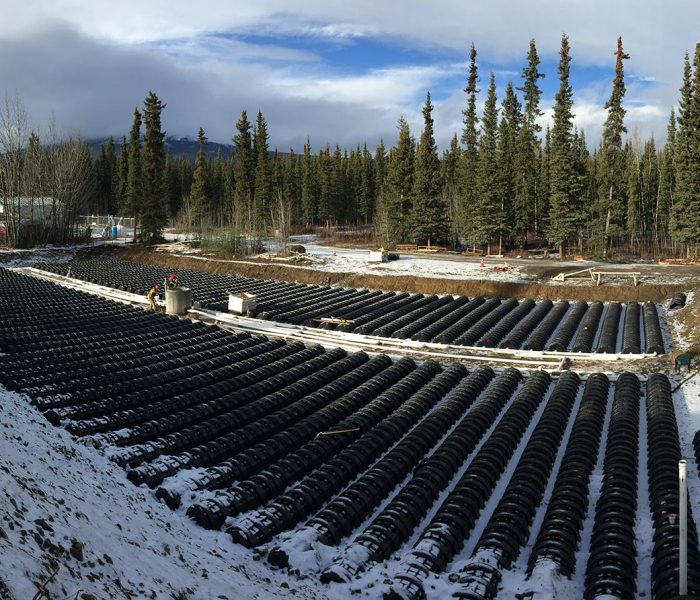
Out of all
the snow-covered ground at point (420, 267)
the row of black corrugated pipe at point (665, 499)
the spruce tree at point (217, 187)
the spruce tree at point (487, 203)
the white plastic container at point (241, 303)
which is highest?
the spruce tree at point (217, 187)

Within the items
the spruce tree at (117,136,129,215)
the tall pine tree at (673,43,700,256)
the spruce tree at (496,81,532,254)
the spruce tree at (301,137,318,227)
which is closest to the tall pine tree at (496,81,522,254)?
the spruce tree at (496,81,532,254)

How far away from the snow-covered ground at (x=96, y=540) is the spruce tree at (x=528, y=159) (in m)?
43.9

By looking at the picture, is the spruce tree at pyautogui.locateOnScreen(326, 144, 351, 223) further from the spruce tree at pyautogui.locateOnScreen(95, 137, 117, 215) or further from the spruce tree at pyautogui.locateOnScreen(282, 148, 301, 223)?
the spruce tree at pyautogui.locateOnScreen(95, 137, 117, 215)

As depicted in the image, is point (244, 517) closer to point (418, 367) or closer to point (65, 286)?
point (418, 367)

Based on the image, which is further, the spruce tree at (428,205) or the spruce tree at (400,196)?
the spruce tree at (400,196)

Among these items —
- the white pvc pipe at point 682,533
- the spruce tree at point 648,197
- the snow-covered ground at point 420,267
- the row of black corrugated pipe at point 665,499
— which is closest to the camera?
the white pvc pipe at point 682,533

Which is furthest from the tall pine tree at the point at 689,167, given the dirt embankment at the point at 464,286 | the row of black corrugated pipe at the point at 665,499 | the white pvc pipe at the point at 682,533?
the white pvc pipe at the point at 682,533

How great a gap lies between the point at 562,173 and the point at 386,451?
112ft


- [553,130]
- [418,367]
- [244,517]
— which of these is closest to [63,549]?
[244,517]

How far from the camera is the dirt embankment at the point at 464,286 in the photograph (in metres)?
29.3

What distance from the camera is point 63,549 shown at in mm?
6277

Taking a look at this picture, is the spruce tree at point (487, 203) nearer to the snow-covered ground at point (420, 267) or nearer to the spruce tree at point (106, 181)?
the snow-covered ground at point (420, 267)

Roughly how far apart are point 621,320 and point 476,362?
10317mm

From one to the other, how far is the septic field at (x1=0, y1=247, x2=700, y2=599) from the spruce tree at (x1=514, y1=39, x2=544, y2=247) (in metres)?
30.4
